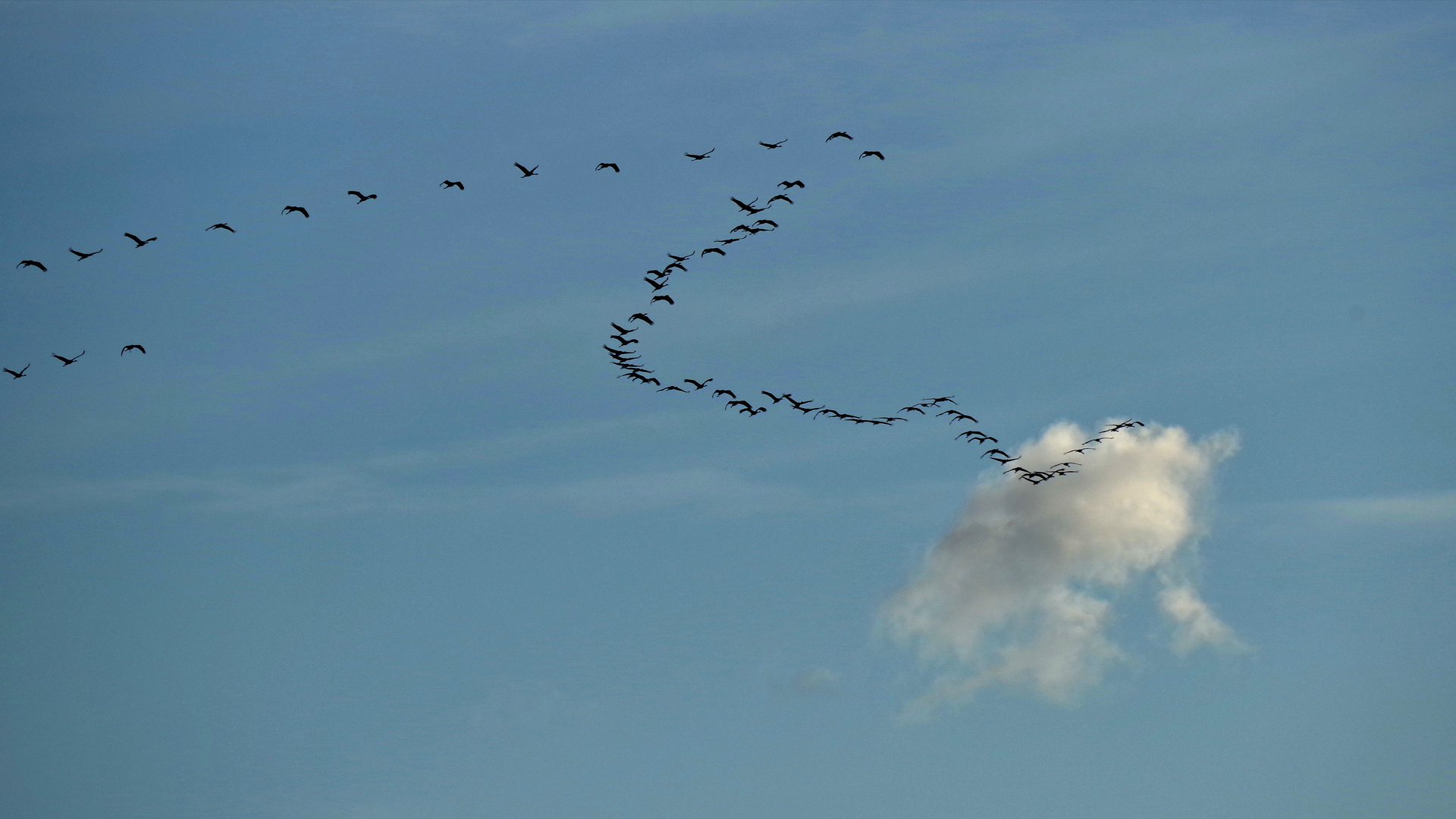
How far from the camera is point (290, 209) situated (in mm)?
147750

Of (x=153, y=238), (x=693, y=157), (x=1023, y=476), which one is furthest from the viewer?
(x=1023, y=476)

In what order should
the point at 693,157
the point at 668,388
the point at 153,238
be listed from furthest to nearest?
1. the point at 668,388
2. the point at 693,157
3. the point at 153,238

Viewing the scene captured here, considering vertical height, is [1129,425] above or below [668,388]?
above

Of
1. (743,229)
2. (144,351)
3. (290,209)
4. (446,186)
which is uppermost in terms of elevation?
(743,229)

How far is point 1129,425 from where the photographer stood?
184 meters

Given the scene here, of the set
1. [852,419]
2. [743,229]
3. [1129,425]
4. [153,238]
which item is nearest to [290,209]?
[153,238]

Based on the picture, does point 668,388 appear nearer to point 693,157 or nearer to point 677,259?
point 677,259

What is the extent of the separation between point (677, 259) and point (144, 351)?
5111 centimetres

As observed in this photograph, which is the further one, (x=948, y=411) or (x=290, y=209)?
(x=948, y=411)

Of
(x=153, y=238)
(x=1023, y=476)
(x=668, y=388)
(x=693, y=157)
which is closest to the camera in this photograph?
(x=153, y=238)

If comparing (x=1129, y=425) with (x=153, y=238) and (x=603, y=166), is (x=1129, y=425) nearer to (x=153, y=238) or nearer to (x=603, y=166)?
(x=603, y=166)

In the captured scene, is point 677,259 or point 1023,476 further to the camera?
point 1023,476

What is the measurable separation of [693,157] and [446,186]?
26.3 meters

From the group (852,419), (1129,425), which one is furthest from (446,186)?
(1129,425)
